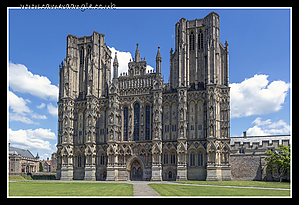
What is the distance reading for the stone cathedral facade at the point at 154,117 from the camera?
5812cm

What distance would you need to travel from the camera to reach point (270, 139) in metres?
73.0

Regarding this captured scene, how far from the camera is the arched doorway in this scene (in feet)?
202

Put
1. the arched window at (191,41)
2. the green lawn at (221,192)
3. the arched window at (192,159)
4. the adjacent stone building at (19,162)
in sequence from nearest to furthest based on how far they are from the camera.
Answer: the green lawn at (221,192) < the arched window at (192,159) < the arched window at (191,41) < the adjacent stone building at (19,162)

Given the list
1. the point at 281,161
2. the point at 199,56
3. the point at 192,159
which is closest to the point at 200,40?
the point at 199,56

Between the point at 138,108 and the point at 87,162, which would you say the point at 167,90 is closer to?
the point at 138,108

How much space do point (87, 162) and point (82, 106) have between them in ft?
42.8

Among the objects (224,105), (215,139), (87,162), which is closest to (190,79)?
(224,105)

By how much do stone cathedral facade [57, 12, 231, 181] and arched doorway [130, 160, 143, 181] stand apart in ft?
0.68

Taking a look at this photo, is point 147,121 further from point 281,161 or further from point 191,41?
point 281,161

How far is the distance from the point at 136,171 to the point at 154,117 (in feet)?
40.2

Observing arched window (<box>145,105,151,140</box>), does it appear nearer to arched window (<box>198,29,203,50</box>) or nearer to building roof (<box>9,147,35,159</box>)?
arched window (<box>198,29,203,50</box>)

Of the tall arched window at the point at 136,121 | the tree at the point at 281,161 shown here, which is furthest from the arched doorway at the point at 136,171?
the tree at the point at 281,161

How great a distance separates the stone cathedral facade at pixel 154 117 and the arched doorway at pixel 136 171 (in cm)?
21

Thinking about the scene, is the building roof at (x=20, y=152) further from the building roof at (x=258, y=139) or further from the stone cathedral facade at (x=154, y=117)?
the building roof at (x=258, y=139)
